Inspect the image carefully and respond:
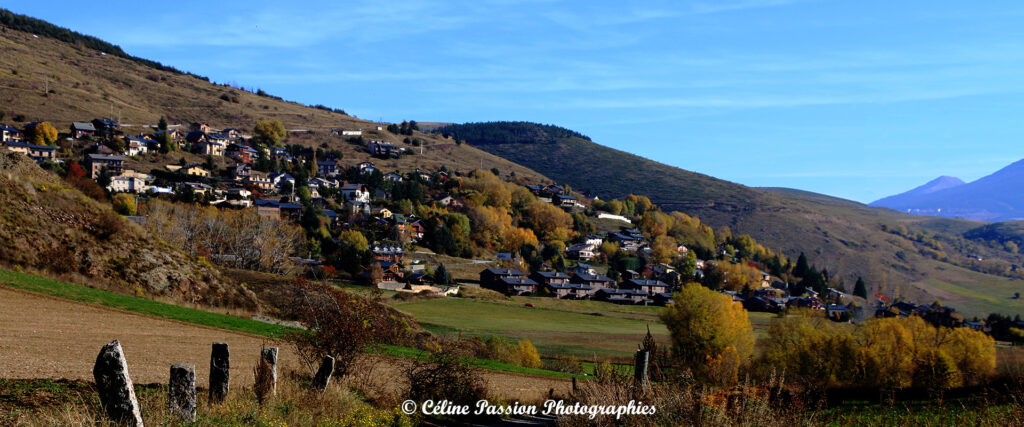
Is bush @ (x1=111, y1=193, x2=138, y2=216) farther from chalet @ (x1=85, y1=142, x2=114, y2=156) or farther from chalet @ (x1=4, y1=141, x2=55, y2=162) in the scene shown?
chalet @ (x1=85, y1=142, x2=114, y2=156)

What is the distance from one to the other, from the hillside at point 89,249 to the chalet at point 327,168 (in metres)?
103

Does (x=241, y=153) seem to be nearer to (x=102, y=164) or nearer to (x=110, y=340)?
(x=102, y=164)

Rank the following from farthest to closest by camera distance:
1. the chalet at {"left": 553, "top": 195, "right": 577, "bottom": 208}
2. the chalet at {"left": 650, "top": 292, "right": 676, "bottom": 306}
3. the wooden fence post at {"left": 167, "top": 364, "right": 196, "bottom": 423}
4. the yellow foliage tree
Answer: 1. the chalet at {"left": 553, "top": 195, "right": 577, "bottom": 208}
2. the chalet at {"left": 650, "top": 292, "right": 676, "bottom": 306}
3. the yellow foliage tree
4. the wooden fence post at {"left": 167, "top": 364, "right": 196, "bottom": 423}

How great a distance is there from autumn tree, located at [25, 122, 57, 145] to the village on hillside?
0.59 ft

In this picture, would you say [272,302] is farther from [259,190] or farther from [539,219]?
[539,219]

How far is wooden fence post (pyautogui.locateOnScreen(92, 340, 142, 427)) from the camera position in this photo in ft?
28.9

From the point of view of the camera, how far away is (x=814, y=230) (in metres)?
169

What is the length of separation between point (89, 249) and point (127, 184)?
68.6 m

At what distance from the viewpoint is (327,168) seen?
447ft

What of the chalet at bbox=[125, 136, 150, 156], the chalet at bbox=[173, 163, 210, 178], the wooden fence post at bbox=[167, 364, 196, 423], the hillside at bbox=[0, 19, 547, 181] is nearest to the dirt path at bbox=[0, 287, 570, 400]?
the wooden fence post at bbox=[167, 364, 196, 423]

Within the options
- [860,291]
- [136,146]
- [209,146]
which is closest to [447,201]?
[209,146]

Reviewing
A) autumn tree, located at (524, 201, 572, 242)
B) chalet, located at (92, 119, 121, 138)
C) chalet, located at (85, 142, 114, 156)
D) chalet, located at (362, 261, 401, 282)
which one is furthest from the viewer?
autumn tree, located at (524, 201, 572, 242)

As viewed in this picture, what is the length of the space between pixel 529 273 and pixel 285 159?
192 ft

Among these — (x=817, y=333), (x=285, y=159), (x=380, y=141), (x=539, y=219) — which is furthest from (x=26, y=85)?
(x=817, y=333)
